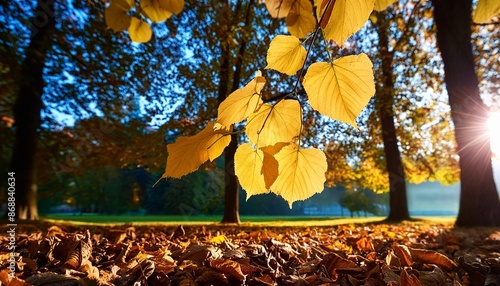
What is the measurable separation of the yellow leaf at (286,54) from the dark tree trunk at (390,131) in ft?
28.6

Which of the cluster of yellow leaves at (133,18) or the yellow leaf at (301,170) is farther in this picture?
the cluster of yellow leaves at (133,18)

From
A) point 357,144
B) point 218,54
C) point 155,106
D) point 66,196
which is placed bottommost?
point 66,196

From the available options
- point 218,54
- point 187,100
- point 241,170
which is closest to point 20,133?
point 187,100

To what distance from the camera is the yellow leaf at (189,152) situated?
0.42 metres

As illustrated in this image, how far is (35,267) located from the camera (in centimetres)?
91

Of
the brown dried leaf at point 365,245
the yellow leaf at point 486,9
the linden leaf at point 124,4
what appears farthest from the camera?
the brown dried leaf at point 365,245

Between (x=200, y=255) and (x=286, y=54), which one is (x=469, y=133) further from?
(x=286, y=54)

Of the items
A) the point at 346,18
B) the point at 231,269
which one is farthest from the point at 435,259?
the point at 346,18

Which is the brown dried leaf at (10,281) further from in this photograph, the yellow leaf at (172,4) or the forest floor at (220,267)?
the yellow leaf at (172,4)

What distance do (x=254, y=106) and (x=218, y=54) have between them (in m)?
9.54

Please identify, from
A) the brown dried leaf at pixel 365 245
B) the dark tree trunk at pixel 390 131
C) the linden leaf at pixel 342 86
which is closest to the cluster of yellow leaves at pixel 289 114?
the linden leaf at pixel 342 86

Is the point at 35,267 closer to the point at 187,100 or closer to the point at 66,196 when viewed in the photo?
the point at 187,100

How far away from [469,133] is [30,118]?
968 centimetres

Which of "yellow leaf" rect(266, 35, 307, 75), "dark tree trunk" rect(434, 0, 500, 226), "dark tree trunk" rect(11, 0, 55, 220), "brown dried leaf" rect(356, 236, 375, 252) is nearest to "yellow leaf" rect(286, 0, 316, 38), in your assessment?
"yellow leaf" rect(266, 35, 307, 75)
